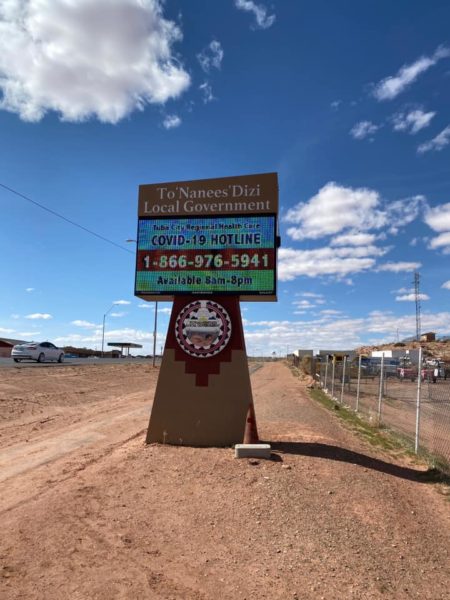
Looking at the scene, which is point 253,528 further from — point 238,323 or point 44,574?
point 238,323

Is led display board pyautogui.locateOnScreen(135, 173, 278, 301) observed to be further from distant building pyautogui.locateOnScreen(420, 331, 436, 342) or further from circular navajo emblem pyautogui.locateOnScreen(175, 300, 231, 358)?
distant building pyautogui.locateOnScreen(420, 331, 436, 342)

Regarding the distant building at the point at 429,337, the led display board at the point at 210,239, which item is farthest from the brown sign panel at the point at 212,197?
the distant building at the point at 429,337

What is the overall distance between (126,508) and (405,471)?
5.21 m

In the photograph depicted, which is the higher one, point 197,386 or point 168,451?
point 197,386

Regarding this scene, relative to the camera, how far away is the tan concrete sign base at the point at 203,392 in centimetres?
934

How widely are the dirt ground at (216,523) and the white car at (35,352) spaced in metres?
26.0

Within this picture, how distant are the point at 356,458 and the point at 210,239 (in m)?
4.81

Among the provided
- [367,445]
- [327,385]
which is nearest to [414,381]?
[327,385]

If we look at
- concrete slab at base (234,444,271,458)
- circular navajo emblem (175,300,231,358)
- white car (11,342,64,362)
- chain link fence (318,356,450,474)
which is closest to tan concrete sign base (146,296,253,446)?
circular navajo emblem (175,300,231,358)

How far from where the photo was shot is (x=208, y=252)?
9742 millimetres

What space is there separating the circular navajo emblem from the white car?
1091 inches

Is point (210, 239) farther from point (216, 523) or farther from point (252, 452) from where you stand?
point (216, 523)

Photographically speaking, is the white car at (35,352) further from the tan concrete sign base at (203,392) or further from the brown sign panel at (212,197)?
the tan concrete sign base at (203,392)

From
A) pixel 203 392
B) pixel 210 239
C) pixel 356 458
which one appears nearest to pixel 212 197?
pixel 210 239
